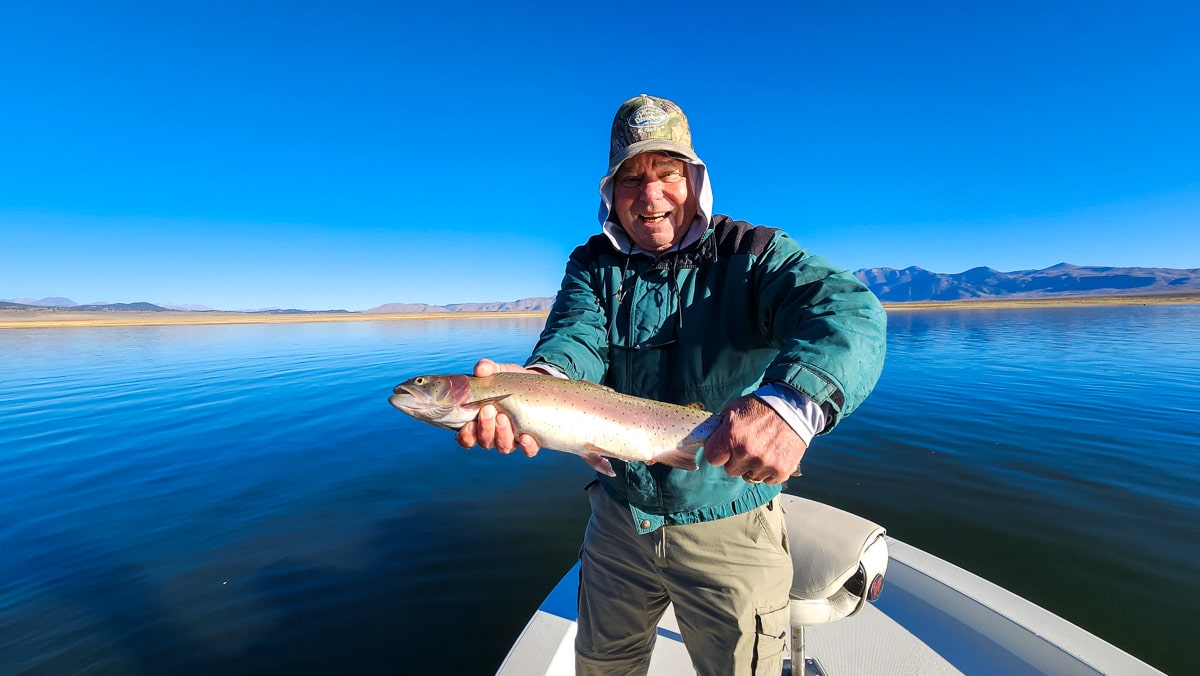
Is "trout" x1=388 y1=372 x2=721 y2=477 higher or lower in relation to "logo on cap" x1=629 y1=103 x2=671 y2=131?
lower

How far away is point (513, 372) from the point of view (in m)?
3.30

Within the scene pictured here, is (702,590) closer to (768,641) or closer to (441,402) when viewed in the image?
(768,641)

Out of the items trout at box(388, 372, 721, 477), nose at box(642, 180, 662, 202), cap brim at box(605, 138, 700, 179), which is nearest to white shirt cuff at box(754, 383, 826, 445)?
trout at box(388, 372, 721, 477)

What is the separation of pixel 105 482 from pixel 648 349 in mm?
14008

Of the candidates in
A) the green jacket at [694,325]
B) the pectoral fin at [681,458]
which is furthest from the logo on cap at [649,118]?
the pectoral fin at [681,458]

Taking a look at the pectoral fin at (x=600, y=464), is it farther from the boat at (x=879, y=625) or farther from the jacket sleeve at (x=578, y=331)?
the boat at (x=879, y=625)

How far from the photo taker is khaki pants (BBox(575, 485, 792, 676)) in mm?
2795

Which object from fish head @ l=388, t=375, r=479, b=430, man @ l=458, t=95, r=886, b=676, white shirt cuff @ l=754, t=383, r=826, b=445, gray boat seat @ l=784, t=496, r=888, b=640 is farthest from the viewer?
gray boat seat @ l=784, t=496, r=888, b=640

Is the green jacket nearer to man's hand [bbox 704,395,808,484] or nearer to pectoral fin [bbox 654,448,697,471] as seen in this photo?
pectoral fin [bbox 654,448,697,471]

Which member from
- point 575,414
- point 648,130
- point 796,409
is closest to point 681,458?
point 575,414

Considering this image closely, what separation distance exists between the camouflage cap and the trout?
1.58 metres

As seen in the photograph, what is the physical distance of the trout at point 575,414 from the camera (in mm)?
2881

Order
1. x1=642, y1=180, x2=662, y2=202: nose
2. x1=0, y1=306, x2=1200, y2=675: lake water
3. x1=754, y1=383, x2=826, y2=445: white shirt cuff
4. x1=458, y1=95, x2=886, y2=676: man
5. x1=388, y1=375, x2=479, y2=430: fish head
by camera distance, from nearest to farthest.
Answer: x1=754, y1=383, x2=826, y2=445: white shirt cuff → x1=458, y1=95, x2=886, y2=676: man → x1=642, y1=180, x2=662, y2=202: nose → x1=388, y1=375, x2=479, y2=430: fish head → x1=0, y1=306, x2=1200, y2=675: lake water

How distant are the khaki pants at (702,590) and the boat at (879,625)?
702 millimetres
